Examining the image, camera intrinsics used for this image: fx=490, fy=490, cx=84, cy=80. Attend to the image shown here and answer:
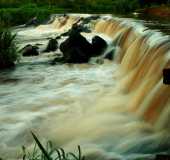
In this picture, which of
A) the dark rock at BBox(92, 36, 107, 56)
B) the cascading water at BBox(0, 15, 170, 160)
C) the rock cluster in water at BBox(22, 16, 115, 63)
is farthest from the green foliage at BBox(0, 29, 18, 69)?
the dark rock at BBox(92, 36, 107, 56)

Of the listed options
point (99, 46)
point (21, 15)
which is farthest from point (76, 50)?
point (21, 15)

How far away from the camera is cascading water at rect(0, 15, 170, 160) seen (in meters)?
6.06

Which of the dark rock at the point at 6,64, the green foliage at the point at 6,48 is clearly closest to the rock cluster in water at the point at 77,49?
the dark rock at the point at 6,64

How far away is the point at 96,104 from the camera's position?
8.34m

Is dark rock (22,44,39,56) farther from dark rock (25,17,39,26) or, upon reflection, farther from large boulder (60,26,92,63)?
dark rock (25,17,39,26)

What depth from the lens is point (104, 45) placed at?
46.3 ft

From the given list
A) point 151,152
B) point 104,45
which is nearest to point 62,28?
point 104,45

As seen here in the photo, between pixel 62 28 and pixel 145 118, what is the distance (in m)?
17.3

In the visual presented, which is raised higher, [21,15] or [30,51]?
[30,51]

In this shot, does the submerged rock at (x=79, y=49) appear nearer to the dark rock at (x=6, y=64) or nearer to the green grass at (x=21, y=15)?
the dark rock at (x=6, y=64)

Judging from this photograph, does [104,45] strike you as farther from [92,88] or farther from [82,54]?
[92,88]

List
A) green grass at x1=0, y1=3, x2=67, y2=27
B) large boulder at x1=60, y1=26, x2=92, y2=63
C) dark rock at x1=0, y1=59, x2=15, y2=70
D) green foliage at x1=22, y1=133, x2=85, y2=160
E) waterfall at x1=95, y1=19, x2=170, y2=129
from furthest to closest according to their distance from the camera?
green grass at x1=0, y1=3, x2=67, y2=27
large boulder at x1=60, y1=26, x2=92, y2=63
dark rock at x1=0, y1=59, x2=15, y2=70
waterfall at x1=95, y1=19, x2=170, y2=129
green foliage at x1=22, y1=133, x2=85, y2=160

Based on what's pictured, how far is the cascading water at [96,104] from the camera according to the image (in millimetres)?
6062

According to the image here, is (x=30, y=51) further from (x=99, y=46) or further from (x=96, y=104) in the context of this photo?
(x=96, y=104)
